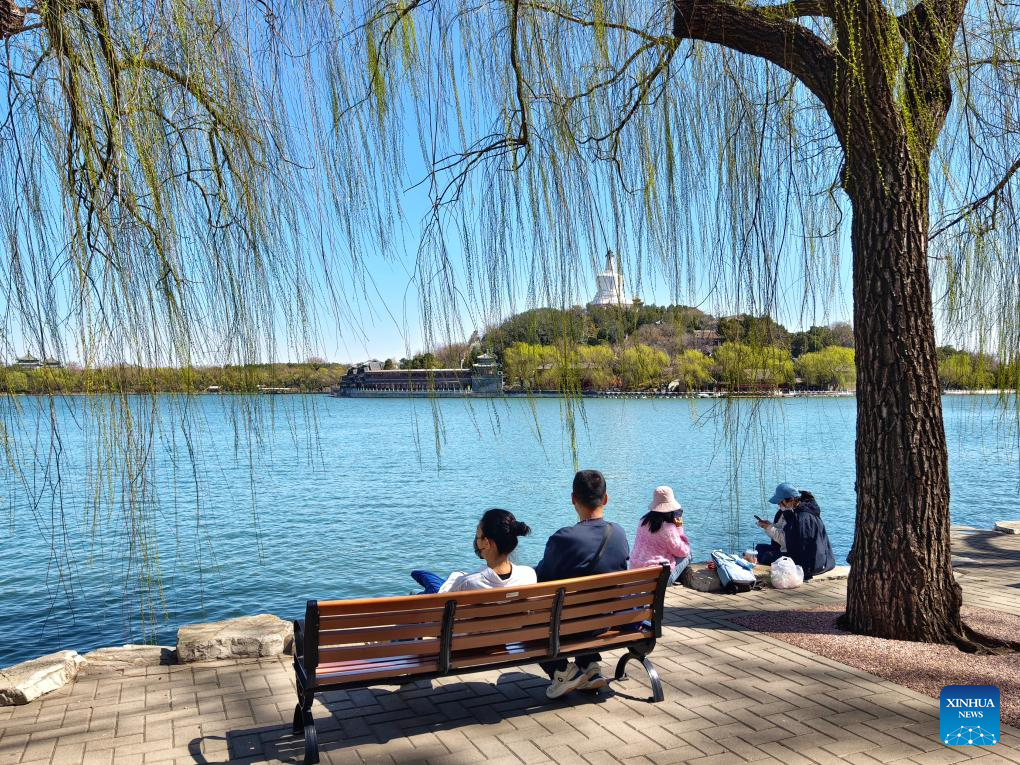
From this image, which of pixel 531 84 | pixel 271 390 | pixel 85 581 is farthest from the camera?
pixel 85 581

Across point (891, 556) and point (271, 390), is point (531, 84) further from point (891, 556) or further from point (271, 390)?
point (891, 556)

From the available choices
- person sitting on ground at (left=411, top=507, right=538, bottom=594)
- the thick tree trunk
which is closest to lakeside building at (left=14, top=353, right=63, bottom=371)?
person sitting on ground at (left=411, top=507, right=538, bottom=594)

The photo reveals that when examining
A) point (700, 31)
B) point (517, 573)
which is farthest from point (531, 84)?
point (517, 573)

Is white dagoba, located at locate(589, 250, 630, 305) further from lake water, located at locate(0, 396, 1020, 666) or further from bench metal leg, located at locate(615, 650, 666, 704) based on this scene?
bench metal leg, located at locate(615, 650, 666, 704)

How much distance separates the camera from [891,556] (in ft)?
16.9

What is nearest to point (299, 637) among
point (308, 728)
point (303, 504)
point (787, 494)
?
point (308, 728)

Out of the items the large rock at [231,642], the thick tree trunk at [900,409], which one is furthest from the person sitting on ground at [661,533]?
the large rock at [231,642]

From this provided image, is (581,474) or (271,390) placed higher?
(271,390)

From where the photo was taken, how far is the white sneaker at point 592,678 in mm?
4082

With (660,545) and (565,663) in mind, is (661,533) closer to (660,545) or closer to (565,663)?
(660,545)

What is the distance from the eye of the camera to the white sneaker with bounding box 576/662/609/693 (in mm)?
4082

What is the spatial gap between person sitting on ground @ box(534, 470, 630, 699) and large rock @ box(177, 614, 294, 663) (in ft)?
6.10

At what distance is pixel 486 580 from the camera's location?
4.04m

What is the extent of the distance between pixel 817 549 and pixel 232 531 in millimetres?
15251
